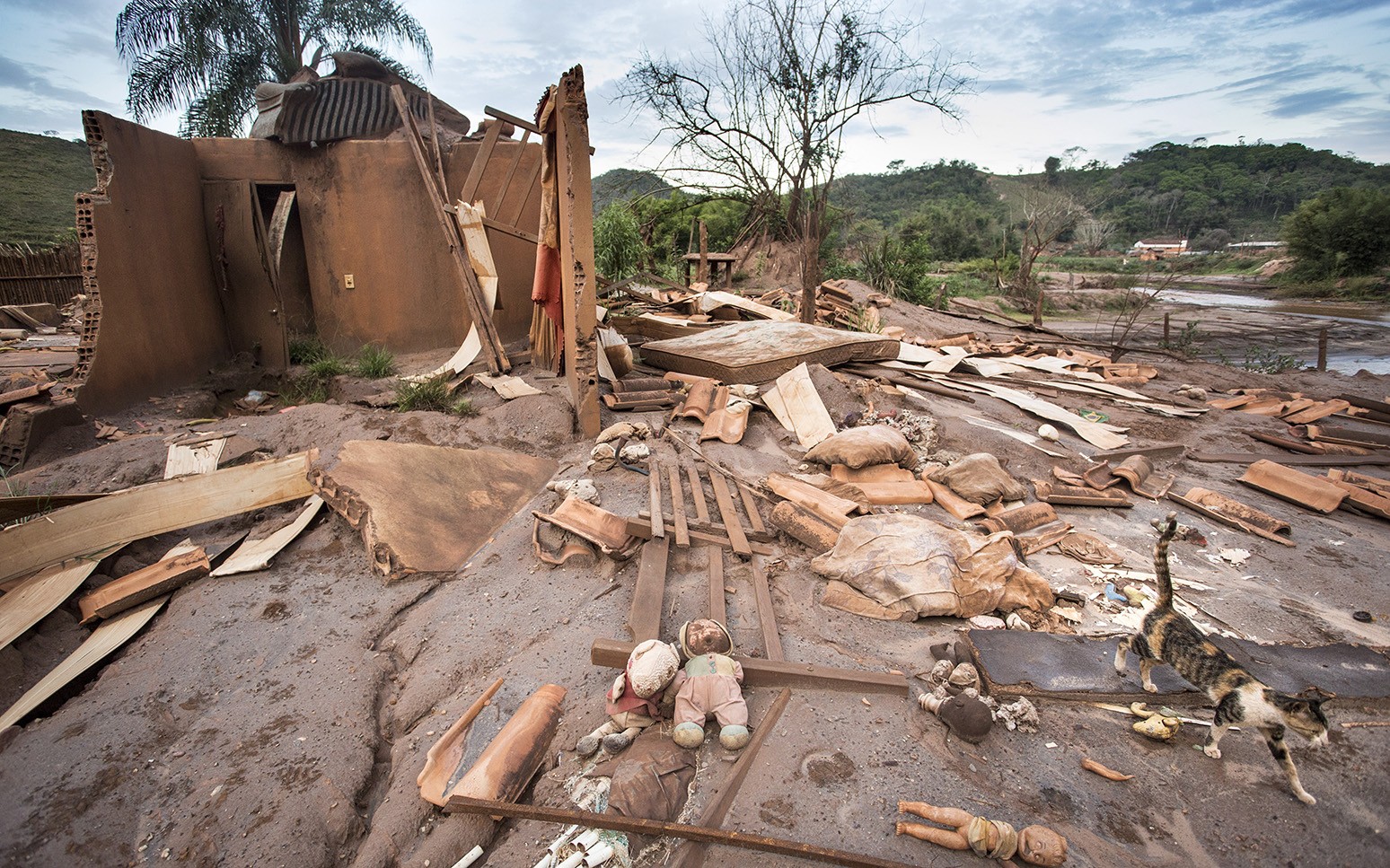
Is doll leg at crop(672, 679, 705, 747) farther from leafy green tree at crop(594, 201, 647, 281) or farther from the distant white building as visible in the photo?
the distant white building

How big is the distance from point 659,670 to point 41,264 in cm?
1574

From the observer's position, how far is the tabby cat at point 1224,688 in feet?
7.45

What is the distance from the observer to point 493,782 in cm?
227

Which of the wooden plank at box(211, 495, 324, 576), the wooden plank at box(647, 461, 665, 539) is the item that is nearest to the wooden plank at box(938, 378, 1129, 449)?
the wooden plank at box(647, 461, 665, 539)

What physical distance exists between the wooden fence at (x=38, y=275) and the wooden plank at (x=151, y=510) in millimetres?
11527

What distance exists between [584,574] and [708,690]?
A: 146 cm

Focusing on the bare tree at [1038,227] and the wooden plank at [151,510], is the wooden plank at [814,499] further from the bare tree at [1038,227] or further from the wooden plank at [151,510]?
the bare tree at [1038,227]

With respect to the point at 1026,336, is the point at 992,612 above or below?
below

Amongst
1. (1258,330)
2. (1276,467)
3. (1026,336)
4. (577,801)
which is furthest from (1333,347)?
(577,801)

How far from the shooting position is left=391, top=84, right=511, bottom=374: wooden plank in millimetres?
7117

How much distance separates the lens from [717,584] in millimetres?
3523

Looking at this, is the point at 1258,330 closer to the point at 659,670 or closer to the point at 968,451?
the point at 968,451

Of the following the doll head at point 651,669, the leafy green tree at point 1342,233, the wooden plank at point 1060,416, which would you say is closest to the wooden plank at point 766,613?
the doll head at point 651,669

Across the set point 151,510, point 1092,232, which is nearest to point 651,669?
point 151,510
